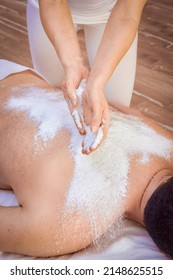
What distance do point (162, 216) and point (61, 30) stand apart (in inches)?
26.5

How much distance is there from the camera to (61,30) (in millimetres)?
1339

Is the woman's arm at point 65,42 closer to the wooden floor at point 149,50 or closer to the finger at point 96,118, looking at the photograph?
the finger at point 96,118

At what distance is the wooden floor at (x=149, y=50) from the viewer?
2139mm

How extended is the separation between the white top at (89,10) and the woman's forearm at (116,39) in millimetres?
266

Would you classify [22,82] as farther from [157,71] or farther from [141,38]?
[141,38]

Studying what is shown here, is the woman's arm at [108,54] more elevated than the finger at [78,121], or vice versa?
the woman's arm at [108,54]

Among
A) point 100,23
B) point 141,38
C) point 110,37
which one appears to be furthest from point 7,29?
point 110,37

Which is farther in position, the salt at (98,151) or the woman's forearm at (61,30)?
the woman's forearm at (61,30)

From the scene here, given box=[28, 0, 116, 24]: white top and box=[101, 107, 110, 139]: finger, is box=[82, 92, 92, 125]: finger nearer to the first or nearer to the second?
box=[101, 107, 110, 139]: finger

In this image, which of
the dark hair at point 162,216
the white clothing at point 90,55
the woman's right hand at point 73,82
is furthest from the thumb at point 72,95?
the white clothing at point 90,55

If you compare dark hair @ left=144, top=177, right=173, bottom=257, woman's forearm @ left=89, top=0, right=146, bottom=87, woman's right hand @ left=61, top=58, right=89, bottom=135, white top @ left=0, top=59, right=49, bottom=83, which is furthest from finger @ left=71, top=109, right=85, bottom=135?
white top @ left=0, top=59, right=49, bottom=83

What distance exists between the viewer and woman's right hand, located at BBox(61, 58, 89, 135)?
3.94 feet

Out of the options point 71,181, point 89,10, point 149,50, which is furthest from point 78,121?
point 149,50

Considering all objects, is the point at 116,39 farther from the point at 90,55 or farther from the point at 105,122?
the point at 90,55
